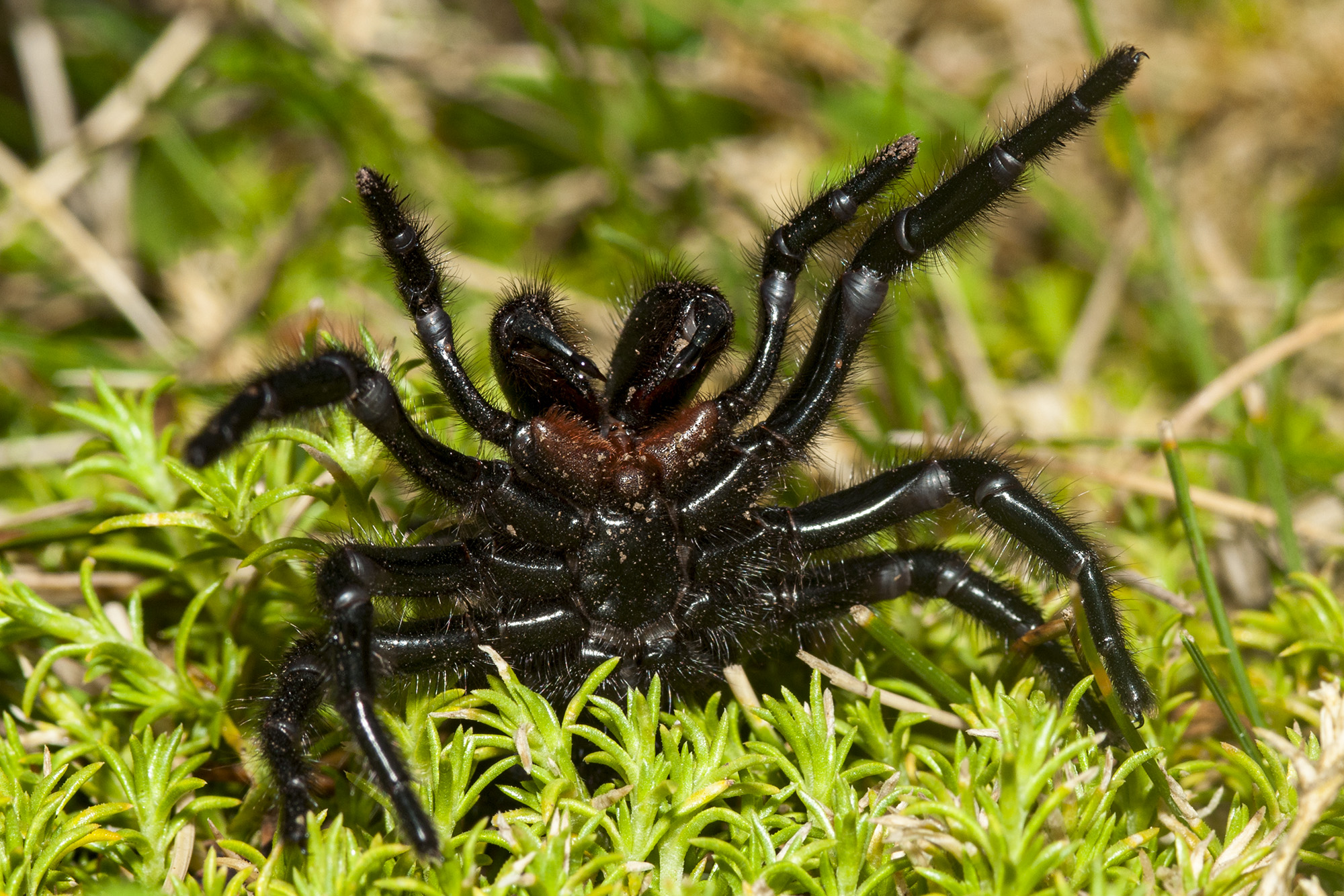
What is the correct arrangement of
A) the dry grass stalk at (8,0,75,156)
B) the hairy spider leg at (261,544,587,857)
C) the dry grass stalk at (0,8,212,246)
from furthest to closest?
the dry grass stalk at (8,0,75,156), the dry grass stalk at (0,8,212,246), the hairy spider leg at (261,544,587,857)

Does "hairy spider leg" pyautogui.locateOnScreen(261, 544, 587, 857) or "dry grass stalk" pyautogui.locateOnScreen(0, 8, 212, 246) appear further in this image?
"dry grass stalk" pyautogui.locateOnScreen(0, 8, 212, 246)

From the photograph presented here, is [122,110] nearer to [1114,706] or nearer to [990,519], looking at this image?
[990,519]

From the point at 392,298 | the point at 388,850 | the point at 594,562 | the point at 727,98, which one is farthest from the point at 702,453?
the point at 727,98

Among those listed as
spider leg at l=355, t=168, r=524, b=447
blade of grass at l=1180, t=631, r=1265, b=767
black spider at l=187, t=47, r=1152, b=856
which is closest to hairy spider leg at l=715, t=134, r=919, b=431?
Result: black spider at l=187, t=47, r=1152, b=856

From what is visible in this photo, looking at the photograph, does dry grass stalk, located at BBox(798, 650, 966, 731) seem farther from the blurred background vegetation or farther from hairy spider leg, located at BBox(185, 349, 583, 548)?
the blurred background vegetation

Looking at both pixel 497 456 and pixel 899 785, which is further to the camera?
pixel 497 456

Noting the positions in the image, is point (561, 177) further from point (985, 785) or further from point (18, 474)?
point (985, 785)

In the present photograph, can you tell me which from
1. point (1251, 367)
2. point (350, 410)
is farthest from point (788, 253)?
point (1251, 367)
